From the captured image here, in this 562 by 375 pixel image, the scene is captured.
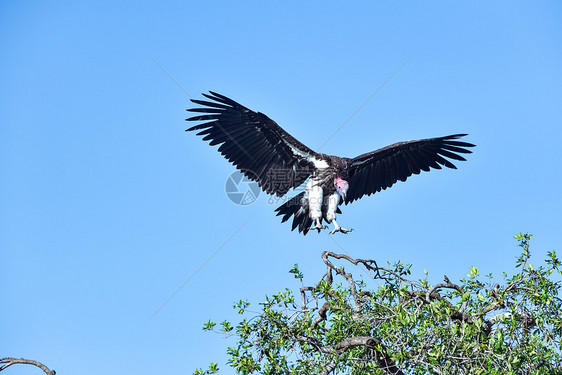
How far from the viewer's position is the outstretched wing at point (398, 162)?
896cm

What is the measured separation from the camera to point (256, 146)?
26.5ft

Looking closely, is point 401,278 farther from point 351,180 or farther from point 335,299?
point 351,180

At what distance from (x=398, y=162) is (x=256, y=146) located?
2.49m

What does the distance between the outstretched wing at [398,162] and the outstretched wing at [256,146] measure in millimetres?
1097

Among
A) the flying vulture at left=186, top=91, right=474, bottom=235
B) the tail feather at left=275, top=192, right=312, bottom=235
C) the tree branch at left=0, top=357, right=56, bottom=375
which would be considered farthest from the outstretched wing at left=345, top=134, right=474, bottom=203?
the tree branch at left=0, top=357, right=56, bottom=375

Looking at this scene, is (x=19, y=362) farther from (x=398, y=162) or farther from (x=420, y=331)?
(x=398, y=162)

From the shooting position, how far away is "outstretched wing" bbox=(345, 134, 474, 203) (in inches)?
353

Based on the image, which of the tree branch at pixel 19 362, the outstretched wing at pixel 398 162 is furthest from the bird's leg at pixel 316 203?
the tree branch at pixel 19 362

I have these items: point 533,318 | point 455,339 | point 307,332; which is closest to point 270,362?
point 307,332

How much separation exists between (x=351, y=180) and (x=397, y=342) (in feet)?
14.6

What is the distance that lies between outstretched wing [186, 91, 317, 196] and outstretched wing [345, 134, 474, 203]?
110cm

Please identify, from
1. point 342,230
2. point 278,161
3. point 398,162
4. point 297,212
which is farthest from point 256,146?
point 398,162

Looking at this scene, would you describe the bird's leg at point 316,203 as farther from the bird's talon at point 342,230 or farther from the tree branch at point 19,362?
the tree branch at point 19,362

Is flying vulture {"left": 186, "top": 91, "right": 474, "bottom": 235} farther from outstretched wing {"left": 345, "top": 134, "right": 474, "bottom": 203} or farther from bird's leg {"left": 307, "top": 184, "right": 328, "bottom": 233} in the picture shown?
outstretched wing {"left": 345, "top": 134, "right": 474, "bottom": 203}
